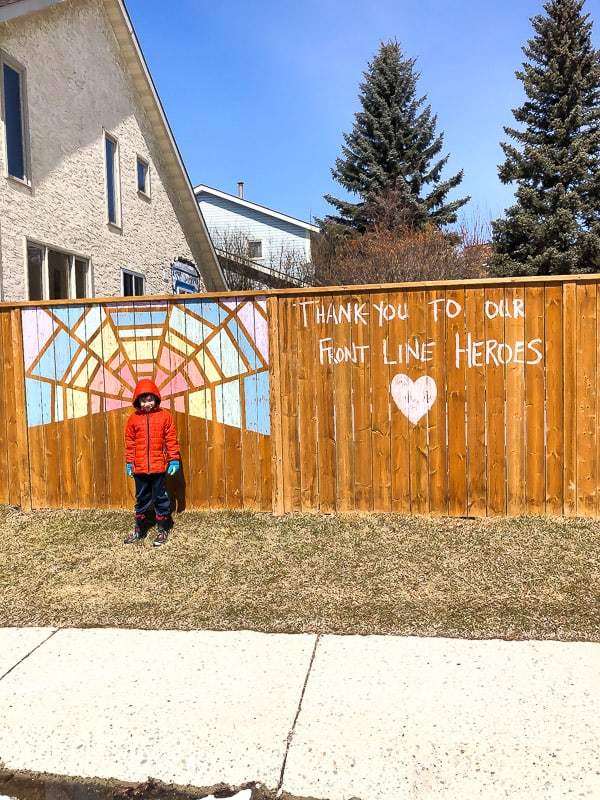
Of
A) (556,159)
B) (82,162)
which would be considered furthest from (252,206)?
(82,162)

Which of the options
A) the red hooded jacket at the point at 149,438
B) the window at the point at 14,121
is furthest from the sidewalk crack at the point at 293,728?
the window at the point at 14,121

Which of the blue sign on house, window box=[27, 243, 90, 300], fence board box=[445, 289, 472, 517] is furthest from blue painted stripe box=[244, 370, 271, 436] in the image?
the blue sign on house

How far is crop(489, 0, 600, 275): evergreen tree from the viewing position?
70.4 feet

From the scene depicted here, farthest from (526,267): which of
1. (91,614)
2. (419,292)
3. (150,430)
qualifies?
(91,614)

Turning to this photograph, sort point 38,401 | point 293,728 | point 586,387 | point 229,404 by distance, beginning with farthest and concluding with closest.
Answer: point 38,401, point 229,404, point 586,387, point 293,728

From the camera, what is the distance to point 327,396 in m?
5.69

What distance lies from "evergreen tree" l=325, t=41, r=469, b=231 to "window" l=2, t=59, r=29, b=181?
1836 cm

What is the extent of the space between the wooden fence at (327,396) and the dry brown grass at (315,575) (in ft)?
1.04

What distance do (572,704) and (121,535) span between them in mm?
3925

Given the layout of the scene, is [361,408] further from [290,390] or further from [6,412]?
[6,412]

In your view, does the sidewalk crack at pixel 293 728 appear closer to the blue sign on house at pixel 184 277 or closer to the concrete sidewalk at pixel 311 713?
the concrete sidewalk at pixel 311 713

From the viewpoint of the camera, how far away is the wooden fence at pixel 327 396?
5.36 m

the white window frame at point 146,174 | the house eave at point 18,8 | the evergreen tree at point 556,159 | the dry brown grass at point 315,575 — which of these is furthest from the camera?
the evergreen tree at point 556,159

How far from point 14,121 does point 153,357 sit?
5.79 m
